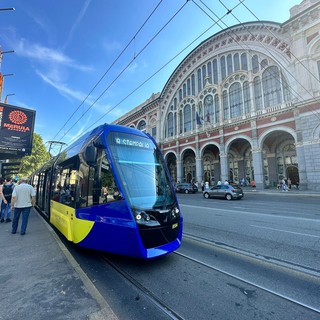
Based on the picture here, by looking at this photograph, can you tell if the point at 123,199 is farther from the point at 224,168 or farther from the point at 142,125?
the point at 142,125

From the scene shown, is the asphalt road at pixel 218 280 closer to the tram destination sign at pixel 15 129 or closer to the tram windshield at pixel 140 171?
the tram windshield at pixel 140 171

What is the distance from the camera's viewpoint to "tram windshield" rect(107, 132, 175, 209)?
395cm

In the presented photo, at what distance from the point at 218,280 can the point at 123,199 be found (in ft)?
7.16

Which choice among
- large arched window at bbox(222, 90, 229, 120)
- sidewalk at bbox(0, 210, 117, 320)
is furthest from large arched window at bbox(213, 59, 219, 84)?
sidewalk at bbox(0, 210, 117, 320)

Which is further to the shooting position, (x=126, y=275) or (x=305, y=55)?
(x=305, y=55)

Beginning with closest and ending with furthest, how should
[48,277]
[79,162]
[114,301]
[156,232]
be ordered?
1. [114,301]
2. [48,277]
3. [156,232]
4. [79,162]

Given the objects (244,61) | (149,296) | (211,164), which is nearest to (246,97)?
(244,61)

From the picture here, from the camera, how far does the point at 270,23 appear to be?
24.9 m

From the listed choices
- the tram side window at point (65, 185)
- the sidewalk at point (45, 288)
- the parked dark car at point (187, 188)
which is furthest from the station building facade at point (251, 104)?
the sidewalk at point (45, 288)

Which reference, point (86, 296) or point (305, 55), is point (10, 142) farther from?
point (305, 55)

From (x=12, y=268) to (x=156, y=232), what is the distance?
2.86 m

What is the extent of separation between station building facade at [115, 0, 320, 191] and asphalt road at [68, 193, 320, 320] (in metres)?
17.0

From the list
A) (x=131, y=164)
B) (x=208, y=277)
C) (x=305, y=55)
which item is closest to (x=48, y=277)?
(x=131, y=164)

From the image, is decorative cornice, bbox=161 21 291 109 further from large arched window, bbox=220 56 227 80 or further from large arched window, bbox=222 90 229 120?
large arched window, bbox=222 90 229 120
